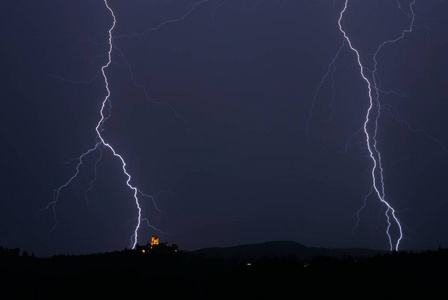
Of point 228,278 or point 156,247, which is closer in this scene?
point 228,278

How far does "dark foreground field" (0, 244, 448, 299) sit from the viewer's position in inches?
491

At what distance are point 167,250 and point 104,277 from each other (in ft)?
24.5

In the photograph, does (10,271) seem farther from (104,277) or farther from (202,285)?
(202,285)

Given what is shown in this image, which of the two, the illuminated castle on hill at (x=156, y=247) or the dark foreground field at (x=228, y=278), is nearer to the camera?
the dark foreground field at (x=228, y=278)

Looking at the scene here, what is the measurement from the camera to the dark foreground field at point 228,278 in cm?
1246

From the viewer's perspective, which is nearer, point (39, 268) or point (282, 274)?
point (282, 274)

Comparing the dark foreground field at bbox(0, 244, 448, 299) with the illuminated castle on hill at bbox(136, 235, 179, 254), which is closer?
the dark foreground field at bbox(0, 244, 448, 299)

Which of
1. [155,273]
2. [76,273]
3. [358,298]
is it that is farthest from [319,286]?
[76,273]

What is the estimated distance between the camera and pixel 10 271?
16484 mm

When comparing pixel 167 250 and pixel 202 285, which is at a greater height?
pixel 167 250

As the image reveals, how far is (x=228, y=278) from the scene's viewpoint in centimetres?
1499

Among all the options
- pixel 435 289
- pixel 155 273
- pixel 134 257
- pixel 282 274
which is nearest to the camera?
pixel 435 289

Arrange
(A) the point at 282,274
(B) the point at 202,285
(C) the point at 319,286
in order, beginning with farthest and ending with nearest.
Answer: (B) the point at 202,285, (A) the point at 282,274, (C) the point at 319,286

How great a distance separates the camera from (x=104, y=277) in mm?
15859
